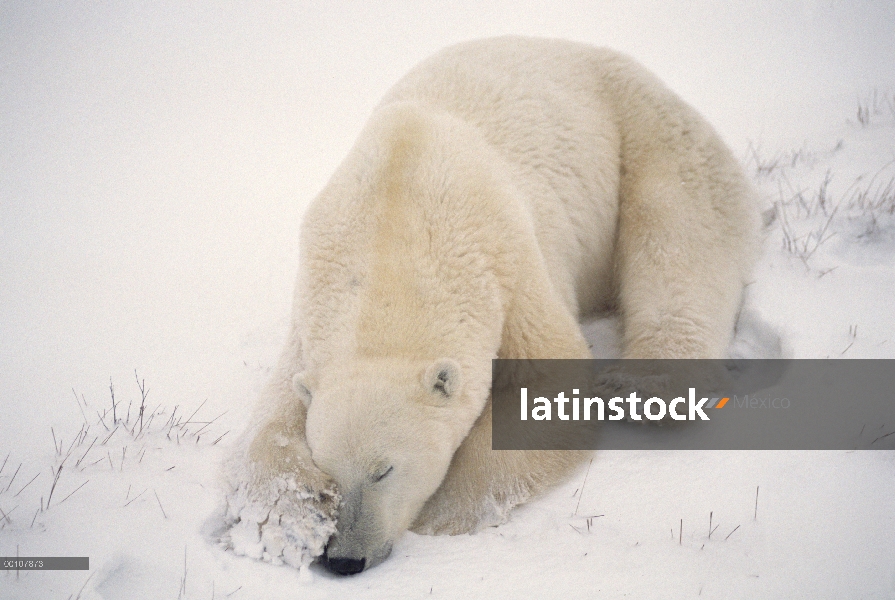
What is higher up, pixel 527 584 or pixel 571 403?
pixel 571 403

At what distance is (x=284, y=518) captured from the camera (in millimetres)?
3098

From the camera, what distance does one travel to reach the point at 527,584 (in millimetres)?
2826

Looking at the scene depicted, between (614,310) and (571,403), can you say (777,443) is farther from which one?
(614,310)

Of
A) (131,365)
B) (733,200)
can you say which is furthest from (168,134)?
(733,200)

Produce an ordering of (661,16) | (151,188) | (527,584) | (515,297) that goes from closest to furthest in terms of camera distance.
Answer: (527,584) → (515,297) → (151,188) → (661,16)

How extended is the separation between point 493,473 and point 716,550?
44.4 inches

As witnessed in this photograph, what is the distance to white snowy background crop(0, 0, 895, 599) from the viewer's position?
2.88 m

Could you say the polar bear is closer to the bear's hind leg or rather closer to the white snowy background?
the bear's hind leg

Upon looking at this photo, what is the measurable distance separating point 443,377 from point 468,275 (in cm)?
65

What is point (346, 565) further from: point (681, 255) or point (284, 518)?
point (681, 255)

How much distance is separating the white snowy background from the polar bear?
0.25 metres

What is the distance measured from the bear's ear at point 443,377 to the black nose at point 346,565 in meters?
0.83

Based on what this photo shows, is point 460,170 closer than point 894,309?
Yes

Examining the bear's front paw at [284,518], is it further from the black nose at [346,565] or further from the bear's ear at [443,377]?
the bear's ear at [443,377]
